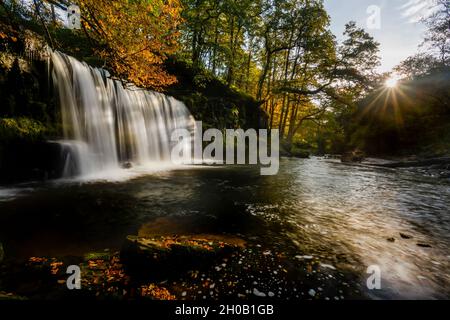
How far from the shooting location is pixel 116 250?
3.23 meters

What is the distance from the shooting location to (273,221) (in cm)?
471

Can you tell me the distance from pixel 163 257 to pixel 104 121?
10379mm

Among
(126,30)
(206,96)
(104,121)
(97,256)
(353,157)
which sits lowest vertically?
(97,256)

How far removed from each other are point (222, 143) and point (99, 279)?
17935mm

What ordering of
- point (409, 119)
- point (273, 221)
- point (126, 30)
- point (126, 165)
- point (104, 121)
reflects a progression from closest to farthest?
point (273, 221) → point (126, 30) → point (104, 121) → point (126, 165) → point (409, 119)

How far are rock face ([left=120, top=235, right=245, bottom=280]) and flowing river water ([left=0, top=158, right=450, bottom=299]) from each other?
0.80 m

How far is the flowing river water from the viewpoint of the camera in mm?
3121

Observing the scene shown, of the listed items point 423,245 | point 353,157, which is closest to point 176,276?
point 423,245

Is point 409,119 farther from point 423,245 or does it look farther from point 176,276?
point 176,276

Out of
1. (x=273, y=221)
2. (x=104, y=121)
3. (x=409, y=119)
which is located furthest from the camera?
(x=409, y=119)

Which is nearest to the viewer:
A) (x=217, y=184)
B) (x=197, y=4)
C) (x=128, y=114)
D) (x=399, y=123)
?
(x=217, y=184)

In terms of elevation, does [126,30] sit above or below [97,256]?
above

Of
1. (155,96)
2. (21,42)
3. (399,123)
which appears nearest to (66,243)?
(21,42)
